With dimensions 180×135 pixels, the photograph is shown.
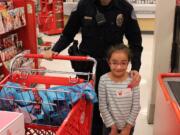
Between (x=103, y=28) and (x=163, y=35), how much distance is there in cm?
109

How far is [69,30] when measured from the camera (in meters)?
2.29

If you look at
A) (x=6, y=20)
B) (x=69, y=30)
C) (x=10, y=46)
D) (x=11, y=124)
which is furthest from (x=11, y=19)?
(x=11, y=124)

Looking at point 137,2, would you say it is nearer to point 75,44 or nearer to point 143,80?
point 143,80

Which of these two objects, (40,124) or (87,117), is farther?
(87,117)

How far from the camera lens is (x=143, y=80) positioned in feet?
15.6

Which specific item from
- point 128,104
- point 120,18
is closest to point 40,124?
point 128,104

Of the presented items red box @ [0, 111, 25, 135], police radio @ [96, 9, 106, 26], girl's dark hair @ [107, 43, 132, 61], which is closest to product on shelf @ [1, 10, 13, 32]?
police radio @ [96, 9, 106, 26]

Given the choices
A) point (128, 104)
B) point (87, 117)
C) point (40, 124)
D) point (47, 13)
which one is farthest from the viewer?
point (47, 13)

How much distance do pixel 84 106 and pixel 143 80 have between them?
3.04 meters

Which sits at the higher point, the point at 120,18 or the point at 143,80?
the point at 120,18

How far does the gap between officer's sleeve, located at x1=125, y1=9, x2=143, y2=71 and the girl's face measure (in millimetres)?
206

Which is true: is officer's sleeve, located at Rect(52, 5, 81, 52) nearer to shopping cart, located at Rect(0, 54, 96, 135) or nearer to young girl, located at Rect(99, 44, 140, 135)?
shopping cart, located at Rect(0, 54, 96, 135)

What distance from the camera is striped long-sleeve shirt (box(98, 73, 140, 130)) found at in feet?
6.70

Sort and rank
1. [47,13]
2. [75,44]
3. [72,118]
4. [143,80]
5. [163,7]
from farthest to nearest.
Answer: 1. [47,13]
2. [143,80]
3. [163,7]
4. [75,44]
5. [72,118]
